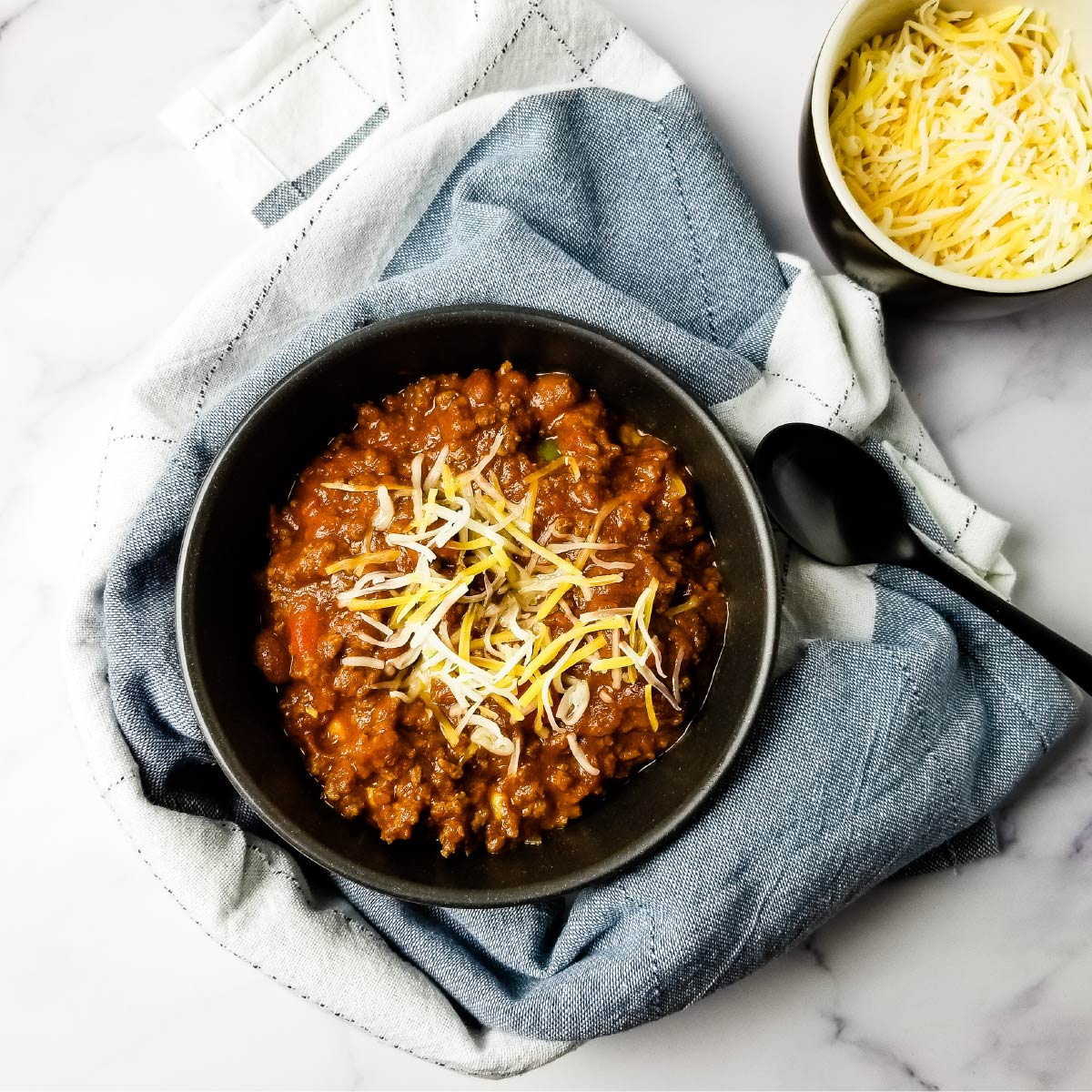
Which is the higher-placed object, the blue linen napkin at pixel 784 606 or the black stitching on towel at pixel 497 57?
the black stitching on towel at pixel 497 57

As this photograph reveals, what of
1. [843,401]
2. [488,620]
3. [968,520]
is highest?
[488,620]

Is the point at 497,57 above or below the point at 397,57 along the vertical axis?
below

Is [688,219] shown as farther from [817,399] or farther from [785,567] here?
[785,567]

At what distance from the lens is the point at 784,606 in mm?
2787

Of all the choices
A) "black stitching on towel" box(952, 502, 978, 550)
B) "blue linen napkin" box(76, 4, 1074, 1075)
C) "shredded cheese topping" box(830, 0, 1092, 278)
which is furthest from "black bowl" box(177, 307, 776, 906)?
"shredded cheese topping" box(830, 0, 1092, 278)

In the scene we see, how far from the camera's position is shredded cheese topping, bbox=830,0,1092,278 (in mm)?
2656

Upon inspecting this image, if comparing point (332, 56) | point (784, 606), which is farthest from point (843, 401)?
point (332, 56)

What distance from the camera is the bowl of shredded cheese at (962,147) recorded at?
2.65 meters

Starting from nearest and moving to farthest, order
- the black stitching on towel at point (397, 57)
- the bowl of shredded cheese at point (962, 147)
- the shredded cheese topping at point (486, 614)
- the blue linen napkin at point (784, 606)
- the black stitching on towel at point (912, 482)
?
the shredded cheese topping at point (486, 614)
the blue linen napkin at point (784, 606)
the bowl of shredded cheese at point (962, 147)
the black stitching on towel at point (912, 482)
the black stitching on towel at point (397, 57)

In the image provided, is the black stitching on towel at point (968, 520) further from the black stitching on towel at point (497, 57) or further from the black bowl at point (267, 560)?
the black stitching on towel at point (497, 57)

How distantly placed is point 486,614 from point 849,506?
41.2 inches

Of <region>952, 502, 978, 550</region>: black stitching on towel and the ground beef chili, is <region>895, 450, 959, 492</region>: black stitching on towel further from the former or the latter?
the ground beef chili

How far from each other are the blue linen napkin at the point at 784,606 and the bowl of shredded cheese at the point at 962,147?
240 millimetres

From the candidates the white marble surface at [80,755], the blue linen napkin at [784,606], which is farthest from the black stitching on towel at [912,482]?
the white marble surface at [80,755]
